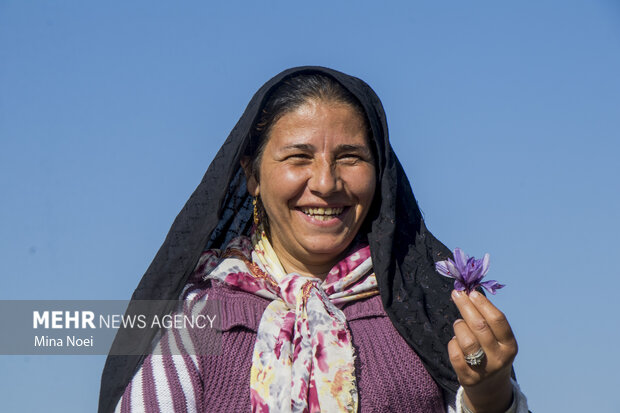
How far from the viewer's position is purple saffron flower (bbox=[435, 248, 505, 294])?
3547mm

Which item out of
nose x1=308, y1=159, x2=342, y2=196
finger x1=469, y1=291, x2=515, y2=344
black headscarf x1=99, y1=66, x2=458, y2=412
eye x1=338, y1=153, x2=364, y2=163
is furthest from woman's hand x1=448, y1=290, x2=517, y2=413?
eye x1=338, y1=153, x2=364, y2=163

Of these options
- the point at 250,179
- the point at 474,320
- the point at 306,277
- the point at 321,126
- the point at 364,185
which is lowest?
the point at 474,320

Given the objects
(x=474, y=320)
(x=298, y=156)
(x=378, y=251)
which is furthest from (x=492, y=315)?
(x=298, y=156)

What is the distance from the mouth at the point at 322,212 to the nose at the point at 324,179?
0.34 ft

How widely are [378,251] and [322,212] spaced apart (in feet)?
1.07

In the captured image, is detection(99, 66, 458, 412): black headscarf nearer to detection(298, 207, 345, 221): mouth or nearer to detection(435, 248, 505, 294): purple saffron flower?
detection(298, 207, 345, 221): mouth

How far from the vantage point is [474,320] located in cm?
364

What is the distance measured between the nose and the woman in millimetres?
10

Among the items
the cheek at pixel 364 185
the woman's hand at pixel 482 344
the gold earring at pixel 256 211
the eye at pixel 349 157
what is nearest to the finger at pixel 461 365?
the woman's hand at pixel 482 344

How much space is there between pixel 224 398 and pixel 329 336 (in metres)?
0.56

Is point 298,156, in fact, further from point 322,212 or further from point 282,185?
point 322,212

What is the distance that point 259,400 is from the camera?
419cm

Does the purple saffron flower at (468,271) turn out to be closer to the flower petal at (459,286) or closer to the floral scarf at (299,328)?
the flower petal at (459,286)

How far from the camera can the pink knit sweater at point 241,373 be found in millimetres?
4188
